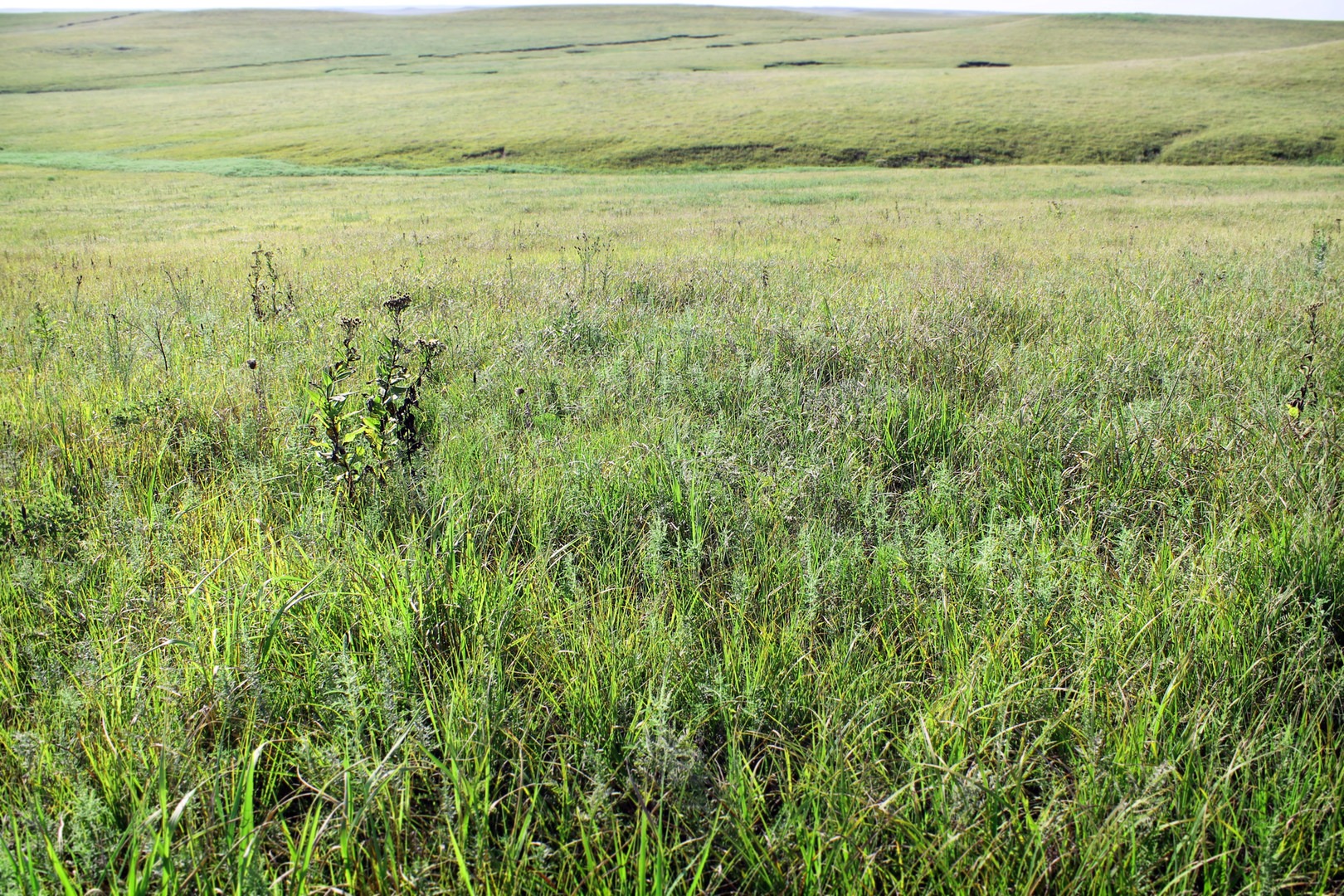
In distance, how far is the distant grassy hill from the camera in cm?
3762

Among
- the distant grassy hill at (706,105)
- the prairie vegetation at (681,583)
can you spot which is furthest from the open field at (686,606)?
the distant grassy hill at (706,105)

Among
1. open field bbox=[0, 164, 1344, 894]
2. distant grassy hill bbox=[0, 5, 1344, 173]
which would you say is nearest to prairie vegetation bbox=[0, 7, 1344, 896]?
open field bbox=[0, 164, 1344, 894]

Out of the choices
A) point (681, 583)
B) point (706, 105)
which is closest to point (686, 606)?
point (681, 583)

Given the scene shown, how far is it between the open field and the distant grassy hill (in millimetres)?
35335

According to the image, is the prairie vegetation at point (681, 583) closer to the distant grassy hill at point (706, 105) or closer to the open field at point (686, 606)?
the open field at point (686, 606)

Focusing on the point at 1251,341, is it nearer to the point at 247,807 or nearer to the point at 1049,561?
the point at 1049,561

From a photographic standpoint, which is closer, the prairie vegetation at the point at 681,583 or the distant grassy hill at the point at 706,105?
the prairie vegetation at the point at 681,583

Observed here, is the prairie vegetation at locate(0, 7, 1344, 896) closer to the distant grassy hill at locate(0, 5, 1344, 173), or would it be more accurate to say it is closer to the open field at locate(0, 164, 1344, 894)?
the open field at locate(0, 164, 1344, 894)

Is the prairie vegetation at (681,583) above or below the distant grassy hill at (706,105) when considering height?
below

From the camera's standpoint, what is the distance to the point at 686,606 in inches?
82.7

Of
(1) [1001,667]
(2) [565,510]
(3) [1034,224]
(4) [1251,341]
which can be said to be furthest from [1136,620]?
(3) [1034,224]

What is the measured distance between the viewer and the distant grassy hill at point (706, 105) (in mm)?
37625

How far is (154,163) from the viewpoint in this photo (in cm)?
3641

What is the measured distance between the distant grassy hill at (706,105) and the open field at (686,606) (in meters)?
35.3
